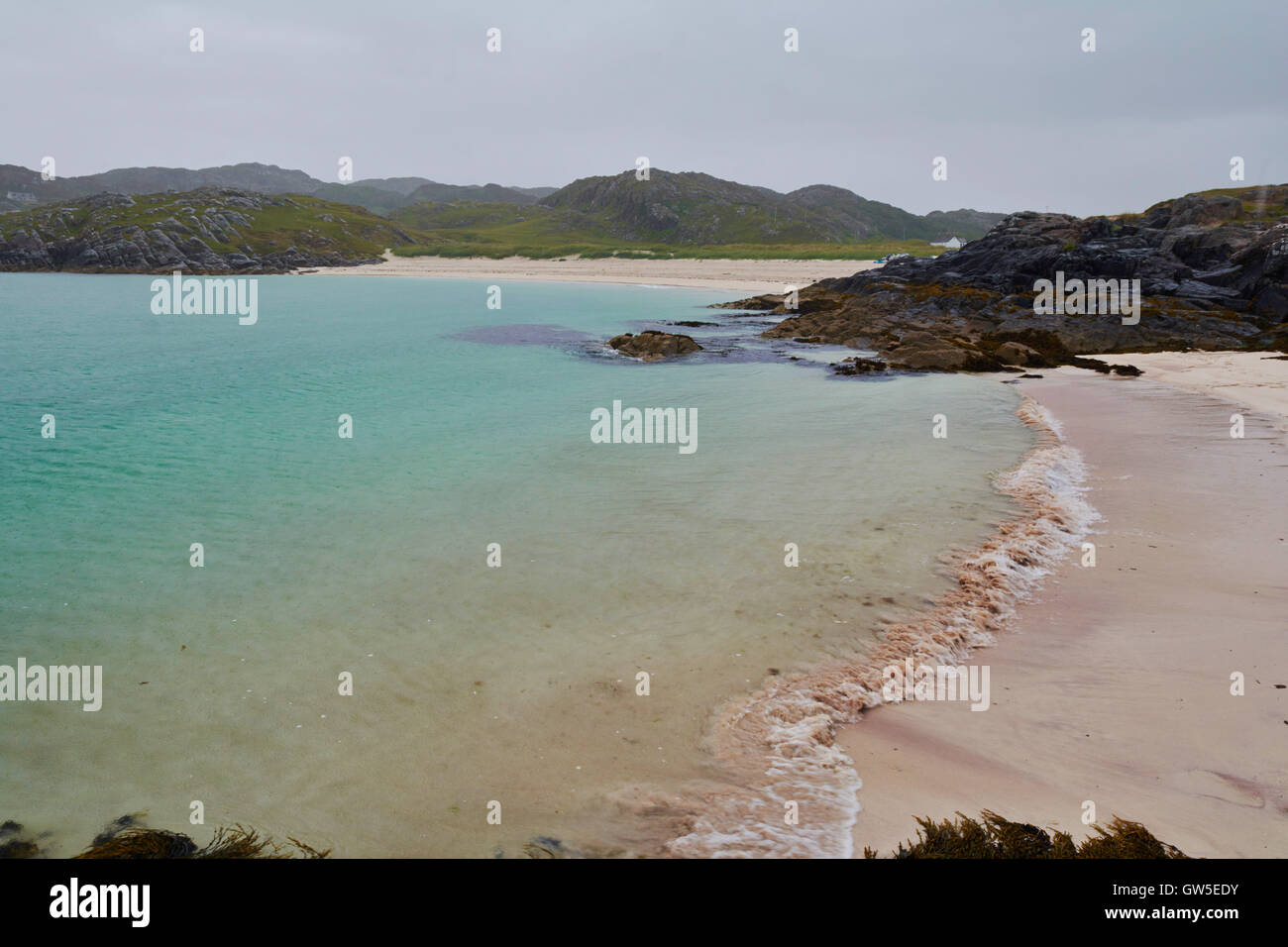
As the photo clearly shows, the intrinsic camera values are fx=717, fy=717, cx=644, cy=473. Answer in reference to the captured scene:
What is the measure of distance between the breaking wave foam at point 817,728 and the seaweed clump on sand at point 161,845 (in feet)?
9.83

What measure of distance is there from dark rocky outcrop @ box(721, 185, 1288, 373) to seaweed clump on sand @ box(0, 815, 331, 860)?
3177 cm

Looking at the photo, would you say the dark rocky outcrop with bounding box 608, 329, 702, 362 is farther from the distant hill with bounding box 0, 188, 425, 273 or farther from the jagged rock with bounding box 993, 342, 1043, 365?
the distant hill with bounding box 0, 188, 425, 273

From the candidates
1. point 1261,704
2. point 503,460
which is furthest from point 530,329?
point 1261,704

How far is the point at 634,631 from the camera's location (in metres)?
9.70

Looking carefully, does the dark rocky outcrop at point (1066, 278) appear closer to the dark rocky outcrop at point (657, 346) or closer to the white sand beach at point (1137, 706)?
the dark rocky outcrop at point (657, 346)

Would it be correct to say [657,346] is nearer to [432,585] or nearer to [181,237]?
[432,585]

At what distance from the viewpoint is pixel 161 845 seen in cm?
587

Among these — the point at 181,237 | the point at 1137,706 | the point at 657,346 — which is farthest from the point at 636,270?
the point at 1137,706

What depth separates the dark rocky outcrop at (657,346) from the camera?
36.3 metres

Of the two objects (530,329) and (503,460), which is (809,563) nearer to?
(503,460)

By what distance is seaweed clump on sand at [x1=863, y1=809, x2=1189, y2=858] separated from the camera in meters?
5.43

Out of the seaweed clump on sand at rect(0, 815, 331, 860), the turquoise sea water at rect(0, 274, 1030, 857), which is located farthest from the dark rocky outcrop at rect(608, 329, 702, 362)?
the seaweed clump on sand at rect(0, 815, 331, 860)

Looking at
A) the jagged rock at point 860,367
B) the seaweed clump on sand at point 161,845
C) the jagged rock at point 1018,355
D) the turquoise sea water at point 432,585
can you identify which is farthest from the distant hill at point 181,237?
the seaweed clump on sand at point 161,845
